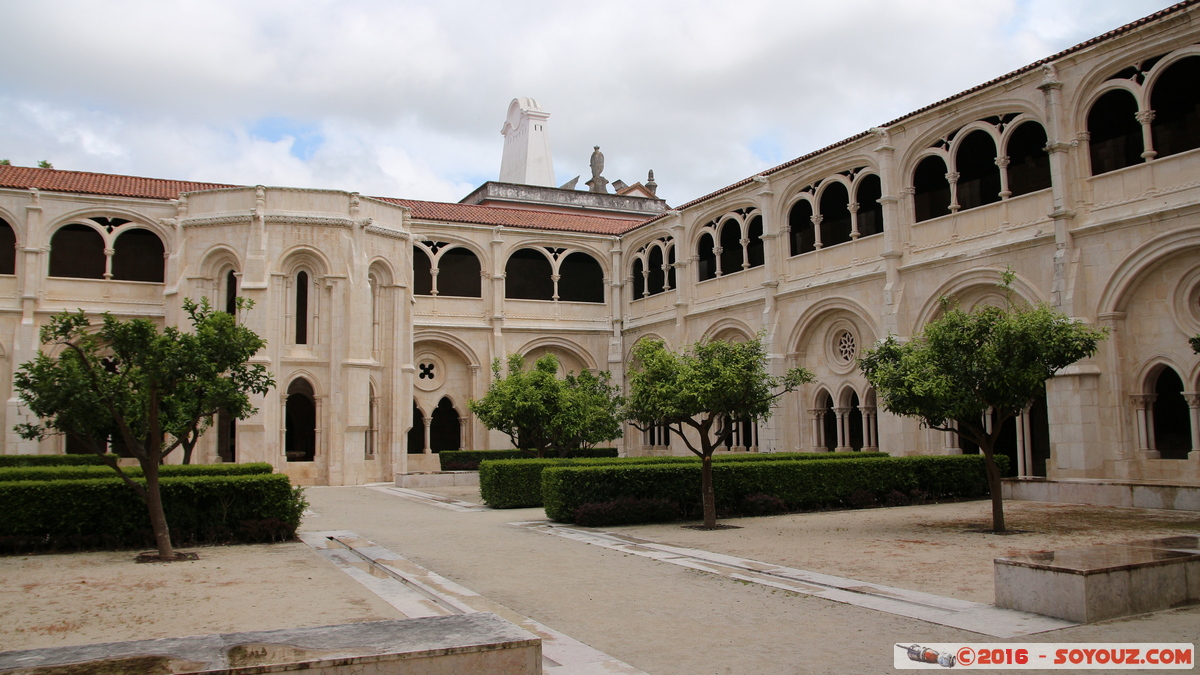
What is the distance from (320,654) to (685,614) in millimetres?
4025

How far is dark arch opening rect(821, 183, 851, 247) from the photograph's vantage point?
28641 mm

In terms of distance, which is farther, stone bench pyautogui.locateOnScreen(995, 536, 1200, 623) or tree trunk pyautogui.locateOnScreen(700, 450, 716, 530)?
tree trunk pyautogui.locateOnScreen(700, 450, 716, 530)

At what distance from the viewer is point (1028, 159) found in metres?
23.4

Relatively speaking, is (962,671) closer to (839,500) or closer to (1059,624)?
(1059,624)

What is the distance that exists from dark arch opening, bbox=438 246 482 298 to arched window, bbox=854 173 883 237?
53.2ft

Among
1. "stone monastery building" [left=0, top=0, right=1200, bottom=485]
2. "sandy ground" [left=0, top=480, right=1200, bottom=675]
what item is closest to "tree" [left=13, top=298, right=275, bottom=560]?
"sandy ground" [left=0, top=480, right=1200, bottom=675]

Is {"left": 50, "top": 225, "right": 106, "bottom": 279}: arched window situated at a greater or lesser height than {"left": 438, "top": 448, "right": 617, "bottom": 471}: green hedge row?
greater

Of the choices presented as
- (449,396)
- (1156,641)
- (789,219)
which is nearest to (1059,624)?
(1156,641)

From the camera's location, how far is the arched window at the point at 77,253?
31703mm

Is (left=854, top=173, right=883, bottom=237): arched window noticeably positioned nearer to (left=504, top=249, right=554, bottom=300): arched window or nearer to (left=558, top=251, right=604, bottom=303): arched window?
(left=558, top=251, right=604, bottom=303): arched window

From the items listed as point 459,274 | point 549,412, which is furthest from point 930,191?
point 459,274

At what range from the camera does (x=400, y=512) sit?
1930 cm

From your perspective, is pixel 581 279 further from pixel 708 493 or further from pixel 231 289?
pixel 708 493

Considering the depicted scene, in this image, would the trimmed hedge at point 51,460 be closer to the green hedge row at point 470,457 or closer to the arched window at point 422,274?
the green hedge row at point 470,457
